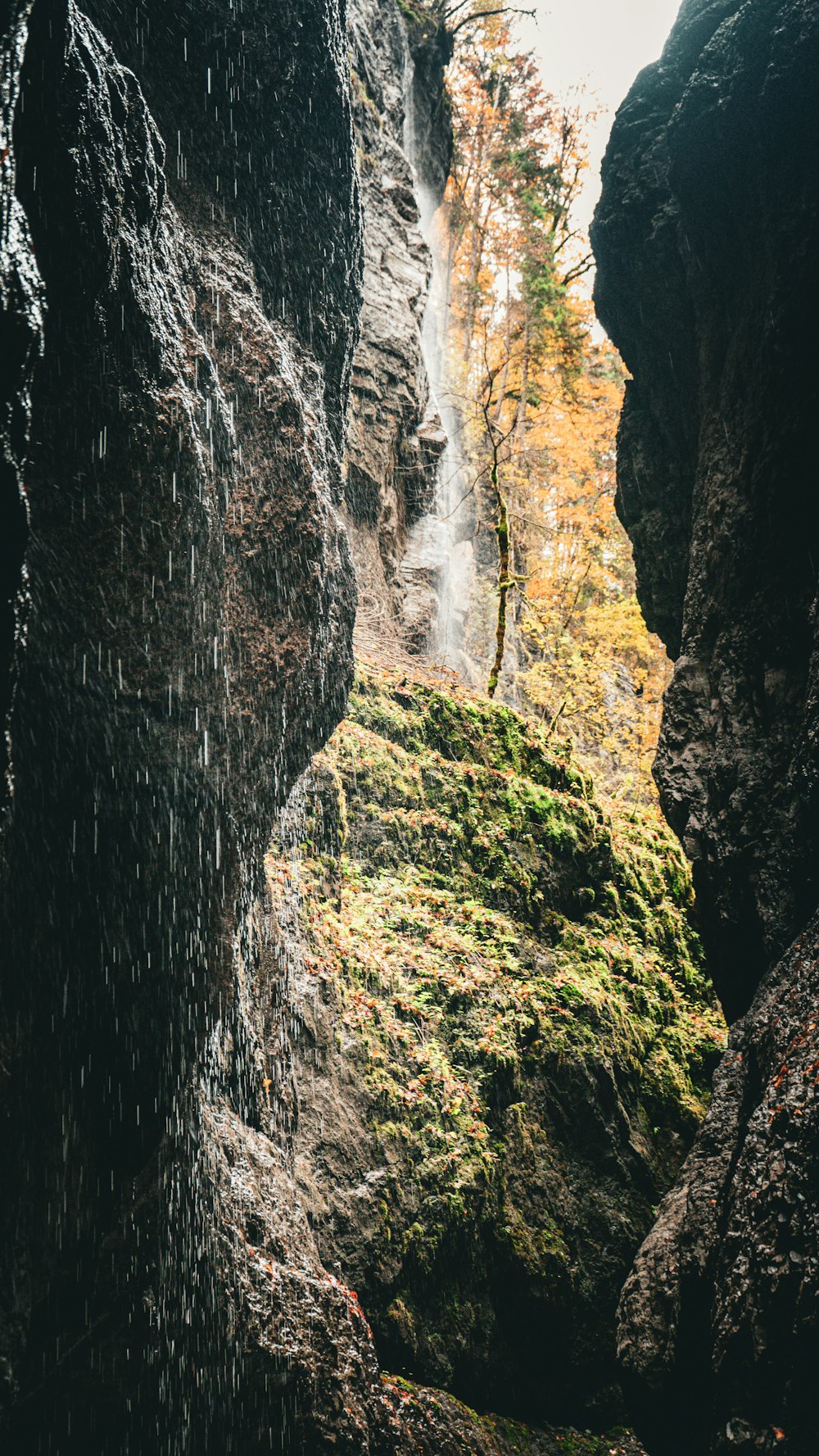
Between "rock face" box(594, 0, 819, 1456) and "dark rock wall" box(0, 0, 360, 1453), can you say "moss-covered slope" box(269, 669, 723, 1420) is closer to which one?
"rock face" box(594, 0, 819, 1456)

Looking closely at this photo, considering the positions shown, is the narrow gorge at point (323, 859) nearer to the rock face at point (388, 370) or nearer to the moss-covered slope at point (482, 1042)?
the moss-covered slope at point (482, 1042)

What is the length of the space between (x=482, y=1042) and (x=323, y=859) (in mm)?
2696

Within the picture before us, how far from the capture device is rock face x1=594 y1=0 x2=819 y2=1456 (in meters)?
4.33

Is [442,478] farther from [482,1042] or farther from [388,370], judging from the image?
[482,1042]

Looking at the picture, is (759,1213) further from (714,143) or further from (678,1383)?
(714,143)

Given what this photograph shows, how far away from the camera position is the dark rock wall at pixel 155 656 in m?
3.56

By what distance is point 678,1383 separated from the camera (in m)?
→ 5.63

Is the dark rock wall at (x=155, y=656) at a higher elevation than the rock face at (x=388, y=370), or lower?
lower

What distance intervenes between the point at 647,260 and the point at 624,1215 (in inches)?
386

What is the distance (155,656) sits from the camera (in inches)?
167

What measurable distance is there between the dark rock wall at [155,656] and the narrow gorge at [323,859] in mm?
24

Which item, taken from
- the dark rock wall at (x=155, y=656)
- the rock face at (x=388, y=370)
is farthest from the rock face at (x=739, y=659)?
the rock face at (x=388, y=370)

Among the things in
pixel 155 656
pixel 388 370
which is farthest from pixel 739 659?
pixel 388 370

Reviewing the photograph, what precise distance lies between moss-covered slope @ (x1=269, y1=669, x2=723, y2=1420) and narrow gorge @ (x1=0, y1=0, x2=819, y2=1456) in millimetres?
56
